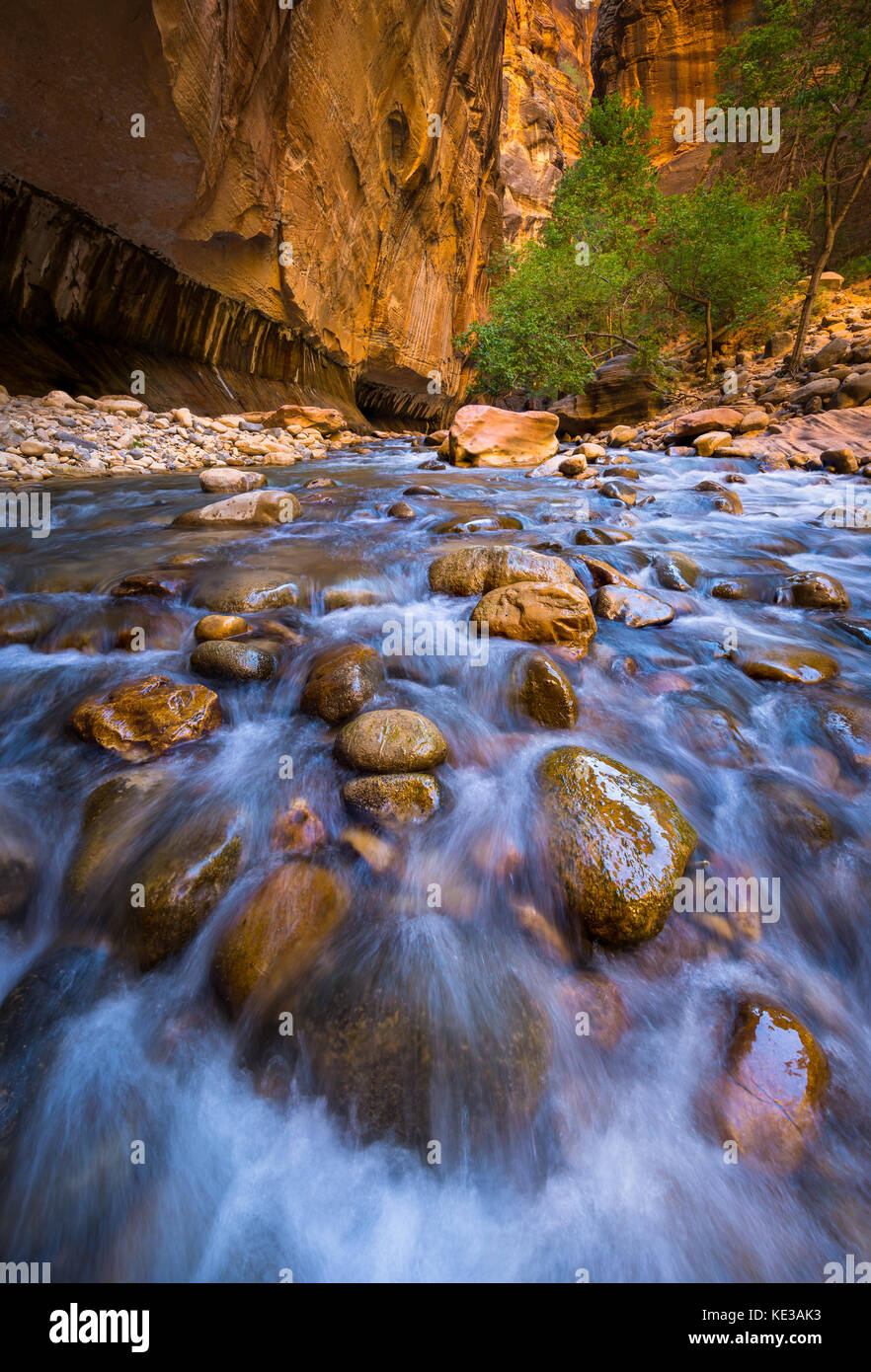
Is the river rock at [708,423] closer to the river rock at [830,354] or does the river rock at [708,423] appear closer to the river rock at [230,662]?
the river rock at [830,354]

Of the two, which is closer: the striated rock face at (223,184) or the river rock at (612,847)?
the river rock at (612,847)

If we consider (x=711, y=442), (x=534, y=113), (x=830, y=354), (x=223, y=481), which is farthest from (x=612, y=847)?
(x=534, y=113)

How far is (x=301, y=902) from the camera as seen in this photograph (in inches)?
69.2

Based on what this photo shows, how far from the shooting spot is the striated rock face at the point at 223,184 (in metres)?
7.09

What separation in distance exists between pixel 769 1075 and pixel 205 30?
40.7ft

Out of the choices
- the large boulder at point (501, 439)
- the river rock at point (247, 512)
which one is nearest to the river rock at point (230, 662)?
the river rock at point (247, 512)

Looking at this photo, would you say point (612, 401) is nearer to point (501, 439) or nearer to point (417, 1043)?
point (501, 439)

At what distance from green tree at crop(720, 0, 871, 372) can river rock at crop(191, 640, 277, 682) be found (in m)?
14.6

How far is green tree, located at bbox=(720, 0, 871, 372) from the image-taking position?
1054cm

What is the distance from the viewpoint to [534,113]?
36906 mm

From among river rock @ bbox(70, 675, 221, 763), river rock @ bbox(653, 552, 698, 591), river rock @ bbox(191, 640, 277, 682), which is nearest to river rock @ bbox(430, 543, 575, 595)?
river rock @ bbox(653, 552, 698, 591)

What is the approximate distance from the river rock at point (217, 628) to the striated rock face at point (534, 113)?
43.0 m
